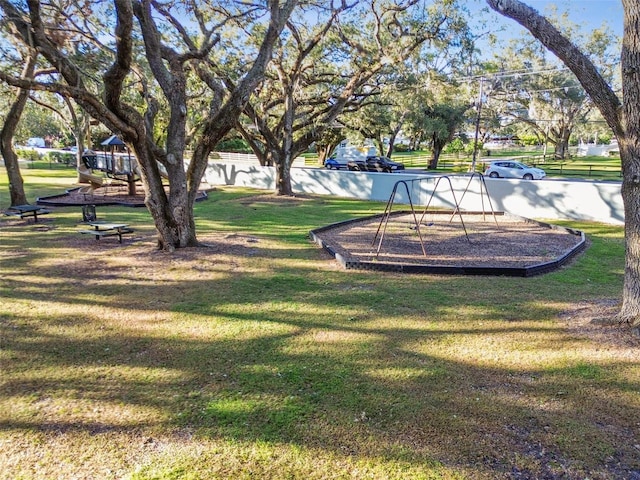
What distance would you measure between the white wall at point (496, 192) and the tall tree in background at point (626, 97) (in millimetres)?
3571

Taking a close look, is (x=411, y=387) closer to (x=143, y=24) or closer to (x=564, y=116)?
(x=143, y=24)

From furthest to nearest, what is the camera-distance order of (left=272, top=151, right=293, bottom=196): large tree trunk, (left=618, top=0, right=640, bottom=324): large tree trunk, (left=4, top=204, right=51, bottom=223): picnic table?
(left=272, top=151, right=293, bottom=196): large tree trunk, (left=4, top=204, right=51, bottom=223): picnic table, (left=618, top=0, right=640, bottom=324): large tree trunk

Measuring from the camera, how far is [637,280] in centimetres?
404

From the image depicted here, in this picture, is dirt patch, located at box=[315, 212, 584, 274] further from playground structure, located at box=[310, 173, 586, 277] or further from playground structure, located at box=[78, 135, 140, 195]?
playground structure, located at box=[78, 135, 140, 195]

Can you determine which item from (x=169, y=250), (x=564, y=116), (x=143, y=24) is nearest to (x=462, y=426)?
(x=169, y=250)

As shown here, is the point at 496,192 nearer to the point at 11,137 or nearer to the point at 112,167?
the point at 11,137

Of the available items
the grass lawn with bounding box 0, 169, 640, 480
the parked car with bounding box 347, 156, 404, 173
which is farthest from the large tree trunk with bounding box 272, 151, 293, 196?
the parked car with bounding box 347, 156, 404, 173

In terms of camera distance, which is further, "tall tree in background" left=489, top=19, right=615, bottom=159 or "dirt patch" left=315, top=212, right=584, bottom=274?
"tall tree in background" left=489, top=19, right=615, bottom=159

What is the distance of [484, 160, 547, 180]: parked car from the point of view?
81.9 ft

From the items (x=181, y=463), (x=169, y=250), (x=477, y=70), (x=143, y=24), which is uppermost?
(x=477, y=70)

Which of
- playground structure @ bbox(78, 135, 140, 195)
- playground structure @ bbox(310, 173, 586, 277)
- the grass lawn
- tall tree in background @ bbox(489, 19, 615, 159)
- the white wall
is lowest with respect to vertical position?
the grass lawn

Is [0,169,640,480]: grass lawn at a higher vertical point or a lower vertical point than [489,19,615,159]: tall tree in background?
lower

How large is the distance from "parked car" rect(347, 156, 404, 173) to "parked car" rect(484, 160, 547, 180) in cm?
629

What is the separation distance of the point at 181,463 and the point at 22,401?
149 cm
